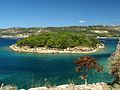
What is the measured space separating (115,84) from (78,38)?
4047 inches

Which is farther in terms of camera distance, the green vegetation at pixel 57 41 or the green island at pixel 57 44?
the green vegetation at pixel 57 41

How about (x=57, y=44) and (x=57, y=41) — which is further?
(x=57, y=41)

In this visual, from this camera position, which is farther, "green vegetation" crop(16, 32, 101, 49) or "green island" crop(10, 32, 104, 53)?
"green vegetation" crop(16, 32, 101, 49)

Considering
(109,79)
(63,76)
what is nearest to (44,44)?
(63,76)

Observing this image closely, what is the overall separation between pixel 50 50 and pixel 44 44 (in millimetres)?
6144

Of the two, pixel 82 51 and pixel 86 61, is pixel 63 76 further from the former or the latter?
pixel 82 51

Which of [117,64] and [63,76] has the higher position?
[117,64]

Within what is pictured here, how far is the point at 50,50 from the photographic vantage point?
133250 millimetres

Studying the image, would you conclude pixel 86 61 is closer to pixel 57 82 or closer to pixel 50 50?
pixel 57 82

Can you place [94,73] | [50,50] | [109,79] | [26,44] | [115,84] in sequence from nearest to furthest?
[115,84], [109,79], [94,73], [50,50], [26,44]

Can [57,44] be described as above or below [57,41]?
below

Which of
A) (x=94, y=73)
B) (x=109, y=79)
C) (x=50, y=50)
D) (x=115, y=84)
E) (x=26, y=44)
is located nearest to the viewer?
(x=115, y=84)

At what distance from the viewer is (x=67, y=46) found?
136 meters

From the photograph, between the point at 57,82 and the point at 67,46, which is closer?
the point at 57,82
